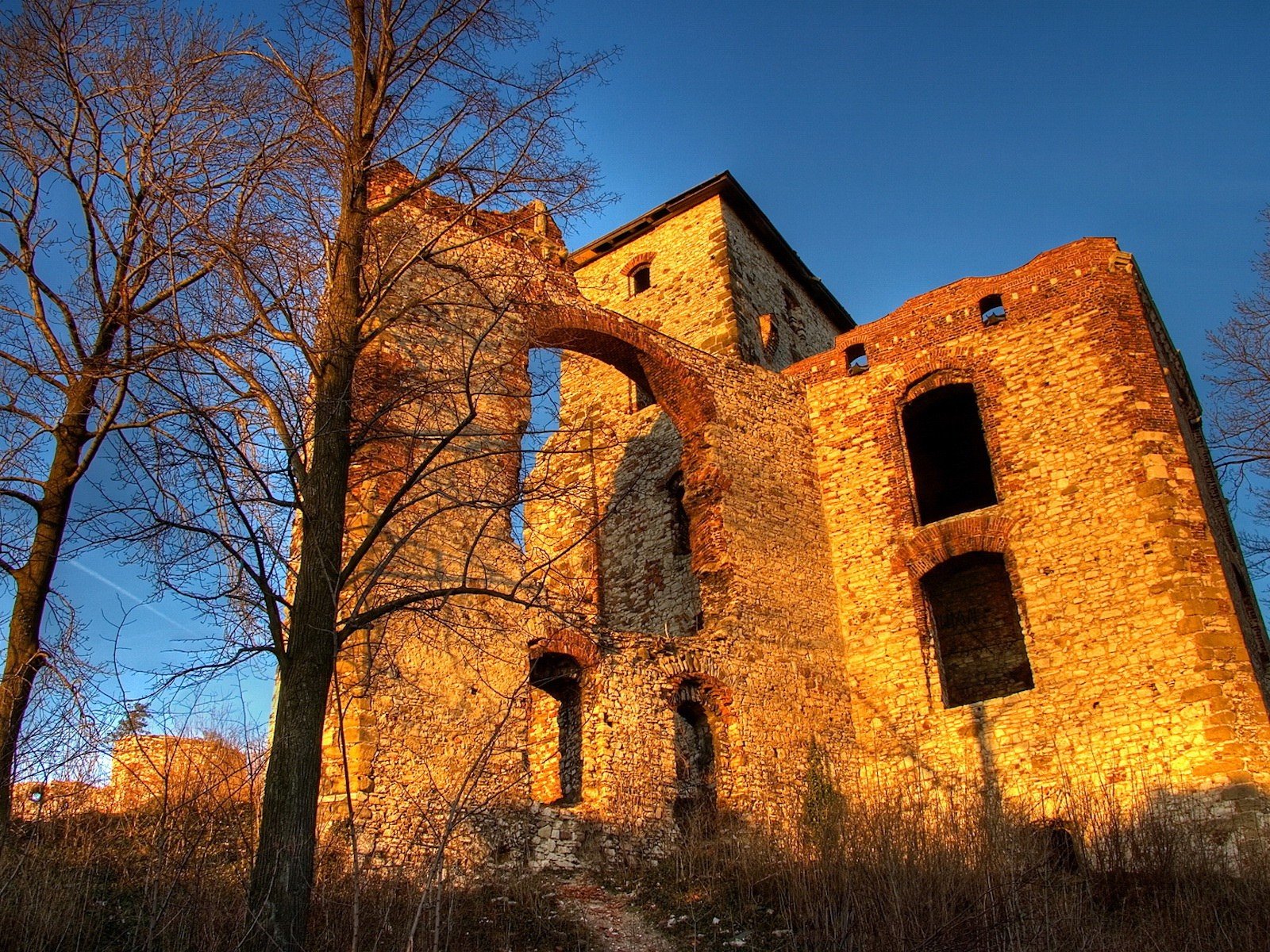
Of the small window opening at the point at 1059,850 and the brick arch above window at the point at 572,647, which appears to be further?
the brick arch above window at the point at 572,647

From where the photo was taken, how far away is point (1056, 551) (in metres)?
13.4

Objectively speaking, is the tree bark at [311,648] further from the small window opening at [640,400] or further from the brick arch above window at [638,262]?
the brick arch above window at [638,262]

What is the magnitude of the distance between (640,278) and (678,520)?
655 centimetres

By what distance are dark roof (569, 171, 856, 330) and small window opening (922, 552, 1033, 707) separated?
8331 millimetres

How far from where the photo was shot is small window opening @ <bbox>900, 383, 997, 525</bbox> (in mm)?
18047

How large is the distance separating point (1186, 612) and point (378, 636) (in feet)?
29.3

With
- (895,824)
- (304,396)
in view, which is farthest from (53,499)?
(895,824)

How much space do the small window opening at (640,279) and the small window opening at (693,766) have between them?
33.3 feet

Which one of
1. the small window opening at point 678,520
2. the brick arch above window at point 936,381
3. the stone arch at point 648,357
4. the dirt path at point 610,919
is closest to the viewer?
the dirt path at point 610,919

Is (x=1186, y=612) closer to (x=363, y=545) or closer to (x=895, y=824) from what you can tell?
(x=895, y=824)

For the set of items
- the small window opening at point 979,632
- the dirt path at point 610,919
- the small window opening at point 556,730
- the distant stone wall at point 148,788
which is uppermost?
the small window opening at point 979,632

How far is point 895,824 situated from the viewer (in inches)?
328

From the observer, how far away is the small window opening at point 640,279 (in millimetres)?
21234

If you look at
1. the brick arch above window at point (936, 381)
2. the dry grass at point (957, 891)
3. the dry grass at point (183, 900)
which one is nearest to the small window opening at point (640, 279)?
the brick arch above window at point (936, 381)
